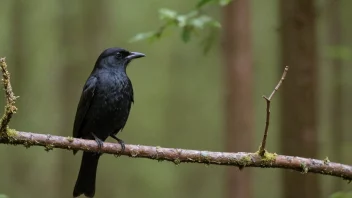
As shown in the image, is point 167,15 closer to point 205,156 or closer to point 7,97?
point 205,156

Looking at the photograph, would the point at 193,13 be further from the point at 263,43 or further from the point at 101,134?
the point at 263,43

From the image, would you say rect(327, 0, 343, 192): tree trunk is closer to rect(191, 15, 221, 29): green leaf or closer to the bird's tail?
rect(191, 15, 221, 29): green leaf

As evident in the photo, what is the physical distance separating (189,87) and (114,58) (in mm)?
13099

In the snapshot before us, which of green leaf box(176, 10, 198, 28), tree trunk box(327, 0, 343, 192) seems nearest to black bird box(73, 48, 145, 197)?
green leaf box(176, 10, 198, 28)

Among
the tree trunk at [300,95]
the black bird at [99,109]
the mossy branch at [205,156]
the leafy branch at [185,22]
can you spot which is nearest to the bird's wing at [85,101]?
the black bird at [99,109]

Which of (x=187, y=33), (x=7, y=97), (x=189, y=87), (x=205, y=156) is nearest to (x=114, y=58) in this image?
(x=187, y=33)

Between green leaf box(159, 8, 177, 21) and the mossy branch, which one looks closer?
the mossy branch

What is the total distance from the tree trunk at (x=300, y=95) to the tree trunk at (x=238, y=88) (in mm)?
1260

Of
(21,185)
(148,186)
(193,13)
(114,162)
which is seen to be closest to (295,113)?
(193,13)

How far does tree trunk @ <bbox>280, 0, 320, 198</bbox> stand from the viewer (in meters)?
5.16

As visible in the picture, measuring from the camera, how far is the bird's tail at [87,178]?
15.3ft

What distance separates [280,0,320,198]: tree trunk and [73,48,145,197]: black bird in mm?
1643

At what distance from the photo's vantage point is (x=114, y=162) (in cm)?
1680

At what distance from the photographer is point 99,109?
4.72 meters
